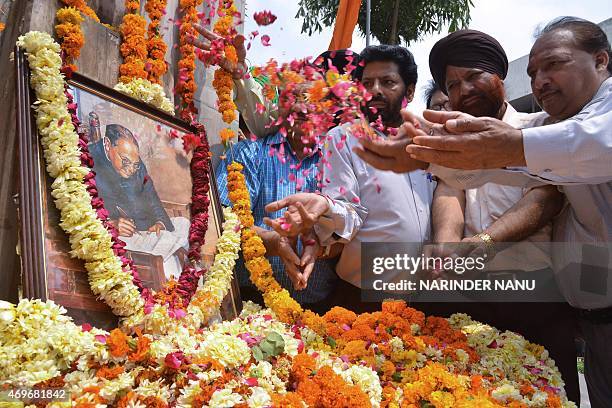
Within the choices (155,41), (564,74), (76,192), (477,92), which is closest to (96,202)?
(76,192)

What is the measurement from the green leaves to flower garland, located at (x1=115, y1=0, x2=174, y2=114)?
3.86ft

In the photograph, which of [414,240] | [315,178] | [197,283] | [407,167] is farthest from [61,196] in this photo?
[414,240]

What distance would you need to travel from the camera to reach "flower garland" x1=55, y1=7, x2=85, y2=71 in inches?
78.3

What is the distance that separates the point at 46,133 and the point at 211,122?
56.7 inches

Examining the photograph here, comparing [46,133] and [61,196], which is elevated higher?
[46,133]

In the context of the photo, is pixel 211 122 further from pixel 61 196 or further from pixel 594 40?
pixel 594 40

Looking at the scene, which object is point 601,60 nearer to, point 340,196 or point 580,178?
point 580,178

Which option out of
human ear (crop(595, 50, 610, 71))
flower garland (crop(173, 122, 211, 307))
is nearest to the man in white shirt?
flower garland (crop(173, 122, 211, 307))

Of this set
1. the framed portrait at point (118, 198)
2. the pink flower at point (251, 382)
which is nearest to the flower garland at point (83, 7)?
the framed portrait at point (118, 198)

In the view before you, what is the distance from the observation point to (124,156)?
2027 millimetres

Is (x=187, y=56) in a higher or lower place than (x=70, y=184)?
higher

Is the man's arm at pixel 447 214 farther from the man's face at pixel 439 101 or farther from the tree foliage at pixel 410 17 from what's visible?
the tree foliage at pixel 410 17

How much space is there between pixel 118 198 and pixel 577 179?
1760 mm

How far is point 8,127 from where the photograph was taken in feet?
5.97
